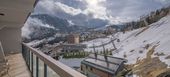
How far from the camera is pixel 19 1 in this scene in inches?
216

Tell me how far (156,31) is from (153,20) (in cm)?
947

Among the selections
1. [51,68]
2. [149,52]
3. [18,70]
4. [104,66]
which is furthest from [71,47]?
[51,68]

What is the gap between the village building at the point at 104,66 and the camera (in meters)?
16.5

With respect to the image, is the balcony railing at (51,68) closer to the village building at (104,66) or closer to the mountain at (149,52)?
the village building at (104,66)

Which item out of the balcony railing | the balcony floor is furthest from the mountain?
the balcony railing

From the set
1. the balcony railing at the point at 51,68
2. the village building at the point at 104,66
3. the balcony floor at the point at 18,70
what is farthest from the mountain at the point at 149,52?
the balcony railing at the point at 51,68

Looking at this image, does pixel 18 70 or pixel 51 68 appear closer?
pixel 51 68

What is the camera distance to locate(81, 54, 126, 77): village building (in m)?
16.5

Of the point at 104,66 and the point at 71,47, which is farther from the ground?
the point at 71,47

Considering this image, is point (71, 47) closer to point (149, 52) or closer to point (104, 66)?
point (149, 52)

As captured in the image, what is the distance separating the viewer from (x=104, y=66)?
17750 millimetres

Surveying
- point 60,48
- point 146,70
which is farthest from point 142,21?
point 146,70

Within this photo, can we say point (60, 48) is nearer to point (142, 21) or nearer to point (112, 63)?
point (142, 21)

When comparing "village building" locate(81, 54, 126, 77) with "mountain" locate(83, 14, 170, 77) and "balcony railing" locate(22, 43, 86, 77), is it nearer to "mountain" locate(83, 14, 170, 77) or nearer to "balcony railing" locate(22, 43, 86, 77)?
"mountain" locate(83, 14, 170, 77)
